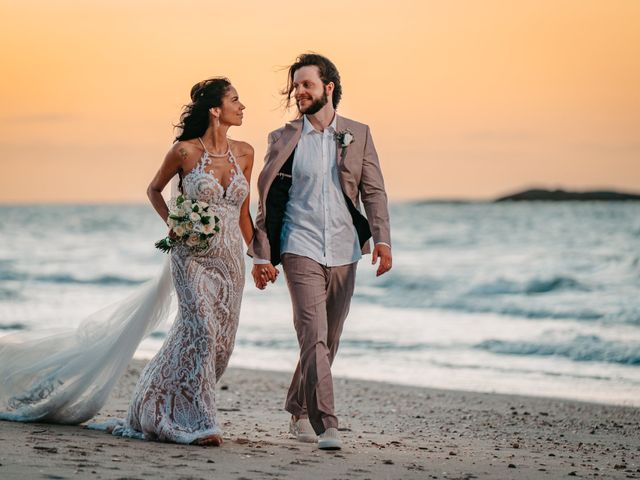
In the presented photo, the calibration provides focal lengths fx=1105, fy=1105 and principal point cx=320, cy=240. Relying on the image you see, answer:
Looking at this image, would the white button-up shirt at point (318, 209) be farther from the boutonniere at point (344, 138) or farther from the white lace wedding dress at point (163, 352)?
the white lace wedding dress at point (163, 352)

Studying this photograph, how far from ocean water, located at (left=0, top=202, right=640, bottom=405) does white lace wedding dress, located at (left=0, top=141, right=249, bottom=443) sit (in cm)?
439

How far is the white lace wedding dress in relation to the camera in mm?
6461

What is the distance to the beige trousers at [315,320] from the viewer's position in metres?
6.39

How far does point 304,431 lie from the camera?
677 centimetres

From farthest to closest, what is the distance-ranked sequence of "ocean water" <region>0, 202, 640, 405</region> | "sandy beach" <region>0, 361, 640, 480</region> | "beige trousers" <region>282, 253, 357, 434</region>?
1. "ocean water" <region>0, 202, 640, 405</region>
2. "beige trousers" <region>282, 253, 357, 434</region>
3. "sandy beach" <region>0, 361, 640, 480</region>

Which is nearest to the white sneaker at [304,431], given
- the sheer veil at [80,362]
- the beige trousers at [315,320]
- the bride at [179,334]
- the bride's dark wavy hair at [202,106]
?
the beige trousers at [315,320]

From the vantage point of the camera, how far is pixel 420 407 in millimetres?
9227

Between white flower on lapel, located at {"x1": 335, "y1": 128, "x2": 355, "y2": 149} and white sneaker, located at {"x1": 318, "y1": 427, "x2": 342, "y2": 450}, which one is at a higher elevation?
white flower on lapel, located at {"x1": 335, "y1": 128, "x2": 355, "y2": 149}

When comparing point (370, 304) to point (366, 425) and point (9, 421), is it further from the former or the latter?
point (9, 421)

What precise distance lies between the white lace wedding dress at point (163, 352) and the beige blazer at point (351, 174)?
221 millimetres

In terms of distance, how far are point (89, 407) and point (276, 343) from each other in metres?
7.08

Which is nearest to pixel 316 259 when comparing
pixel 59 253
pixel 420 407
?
pixel 420 407

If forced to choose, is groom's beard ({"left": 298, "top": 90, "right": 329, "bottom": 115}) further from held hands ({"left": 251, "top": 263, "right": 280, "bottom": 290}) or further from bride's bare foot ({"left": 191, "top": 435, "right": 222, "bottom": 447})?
bride's bare foot ({"left": 191, "top": 435, "right": 222, "bottom": 447})

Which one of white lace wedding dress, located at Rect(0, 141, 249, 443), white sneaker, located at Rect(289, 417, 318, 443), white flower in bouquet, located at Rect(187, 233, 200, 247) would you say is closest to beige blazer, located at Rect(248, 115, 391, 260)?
white lace wedding dress, located at Rect(0, 141, 249, 443)
